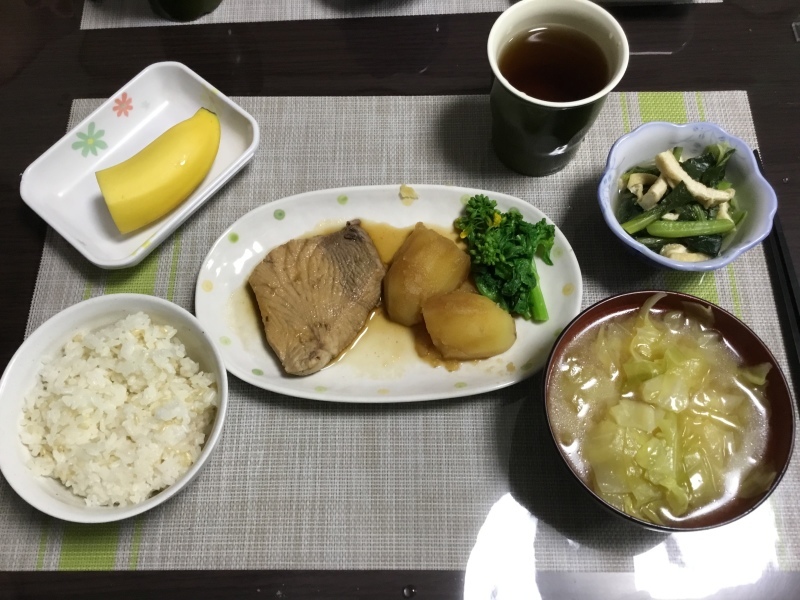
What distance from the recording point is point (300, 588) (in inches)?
64.3

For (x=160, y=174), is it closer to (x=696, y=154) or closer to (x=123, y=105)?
(x=123, y=105)

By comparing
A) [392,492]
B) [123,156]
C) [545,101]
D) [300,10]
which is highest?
[300,10]

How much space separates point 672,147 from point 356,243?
1104mm

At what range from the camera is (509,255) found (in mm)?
1842

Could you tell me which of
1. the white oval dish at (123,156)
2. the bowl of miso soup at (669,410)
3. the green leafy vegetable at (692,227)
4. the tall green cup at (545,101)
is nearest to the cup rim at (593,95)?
the tall green cup at (545,101)

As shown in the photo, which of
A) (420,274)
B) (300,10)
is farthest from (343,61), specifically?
(420,274)

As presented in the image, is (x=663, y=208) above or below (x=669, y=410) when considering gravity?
above

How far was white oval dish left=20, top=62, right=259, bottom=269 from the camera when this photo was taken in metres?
1.98

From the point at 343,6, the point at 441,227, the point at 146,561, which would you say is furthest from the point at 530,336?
the point at 343,6

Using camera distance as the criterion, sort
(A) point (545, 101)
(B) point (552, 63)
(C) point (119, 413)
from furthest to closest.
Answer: (B) point (552, 63) < (A) point (545, 101) < (C) point (119, 413)

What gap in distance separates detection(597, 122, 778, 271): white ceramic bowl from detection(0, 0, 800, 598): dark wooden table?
0.36 m

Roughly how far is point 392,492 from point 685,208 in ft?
4.18

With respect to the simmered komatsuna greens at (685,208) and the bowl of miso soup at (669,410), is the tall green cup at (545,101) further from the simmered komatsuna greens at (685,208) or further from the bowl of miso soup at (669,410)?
the bowl of miso soup at (669,410)

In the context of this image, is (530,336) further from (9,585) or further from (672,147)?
(9,585)
